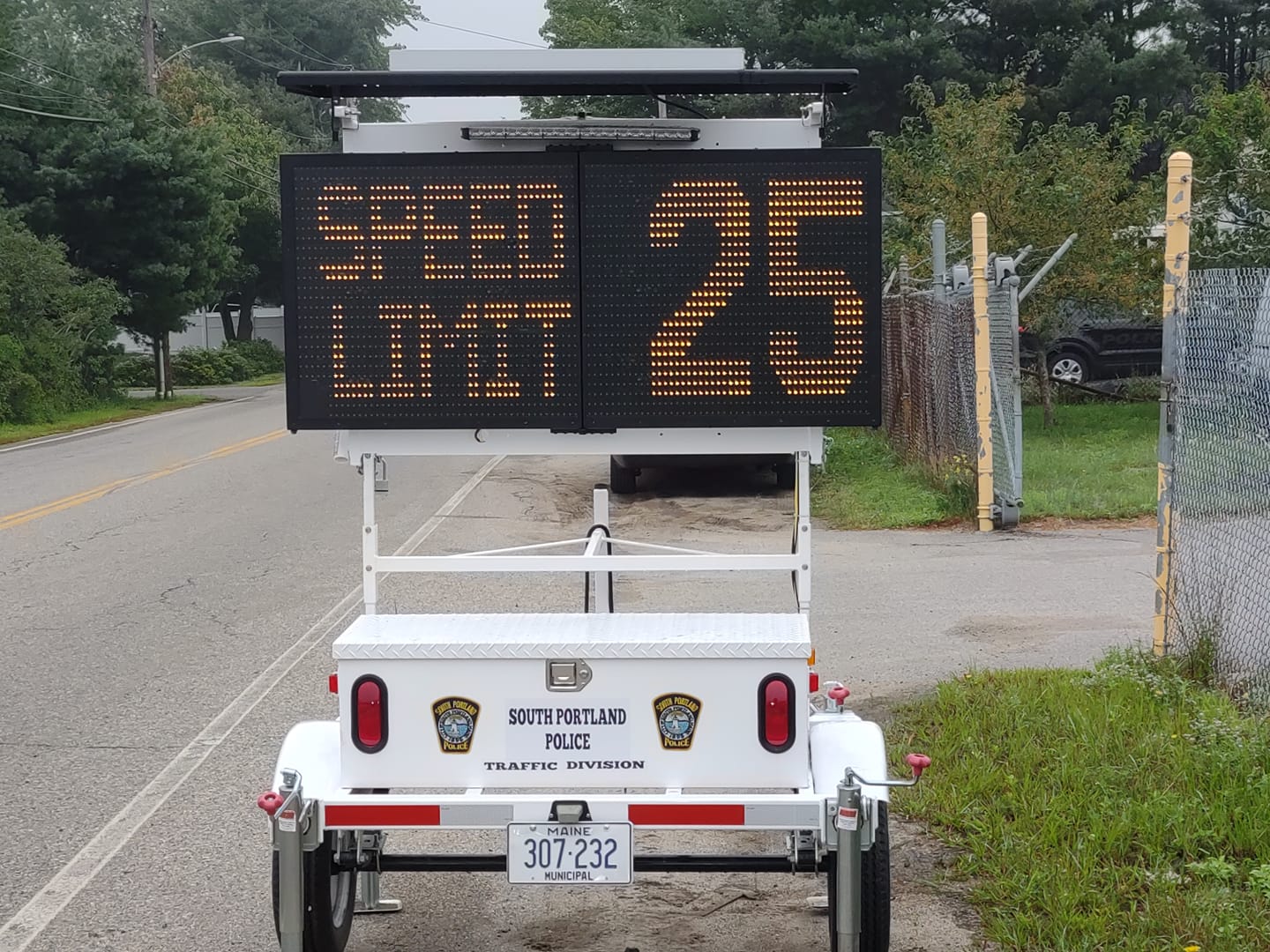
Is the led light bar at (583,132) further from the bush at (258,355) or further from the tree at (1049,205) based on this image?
the bush at (258,355)

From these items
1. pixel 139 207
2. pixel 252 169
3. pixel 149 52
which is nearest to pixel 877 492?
pixel 139 207

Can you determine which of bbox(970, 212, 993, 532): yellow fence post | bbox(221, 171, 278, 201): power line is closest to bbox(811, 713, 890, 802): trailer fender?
bbox(970, 212, 993, 532): yellow fence post

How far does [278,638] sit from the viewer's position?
9844mm

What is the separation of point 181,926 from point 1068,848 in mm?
2896

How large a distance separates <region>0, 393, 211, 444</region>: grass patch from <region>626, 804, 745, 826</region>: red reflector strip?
25121 millimetres

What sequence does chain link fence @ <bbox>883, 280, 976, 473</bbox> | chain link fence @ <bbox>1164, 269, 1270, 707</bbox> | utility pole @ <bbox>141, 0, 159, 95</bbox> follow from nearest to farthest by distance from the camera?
chain link fence @ <bbox>1164, 269, 1270, 707</bbox> < chain link fence @ <bbox>883, 280, 976, 473</bbox> < utility pole @ <bbox>141, 0, 159, 95</bbox>

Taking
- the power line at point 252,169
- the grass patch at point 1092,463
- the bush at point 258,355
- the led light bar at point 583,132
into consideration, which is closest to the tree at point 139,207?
the bush at point 258,355

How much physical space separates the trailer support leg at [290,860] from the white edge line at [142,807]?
1.31 metres

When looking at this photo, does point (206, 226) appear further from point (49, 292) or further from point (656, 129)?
point (656, 129)

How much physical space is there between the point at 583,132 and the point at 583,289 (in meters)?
0.53

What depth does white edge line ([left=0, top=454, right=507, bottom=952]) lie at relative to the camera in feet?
17.3

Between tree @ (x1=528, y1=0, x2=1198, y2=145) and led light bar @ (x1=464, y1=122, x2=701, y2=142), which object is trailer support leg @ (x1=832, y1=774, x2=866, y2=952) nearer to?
led light bar @ (x1=464, y1=122, x2=701, y2=142)

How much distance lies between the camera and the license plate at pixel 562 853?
4.14 metres

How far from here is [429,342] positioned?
204 inches
